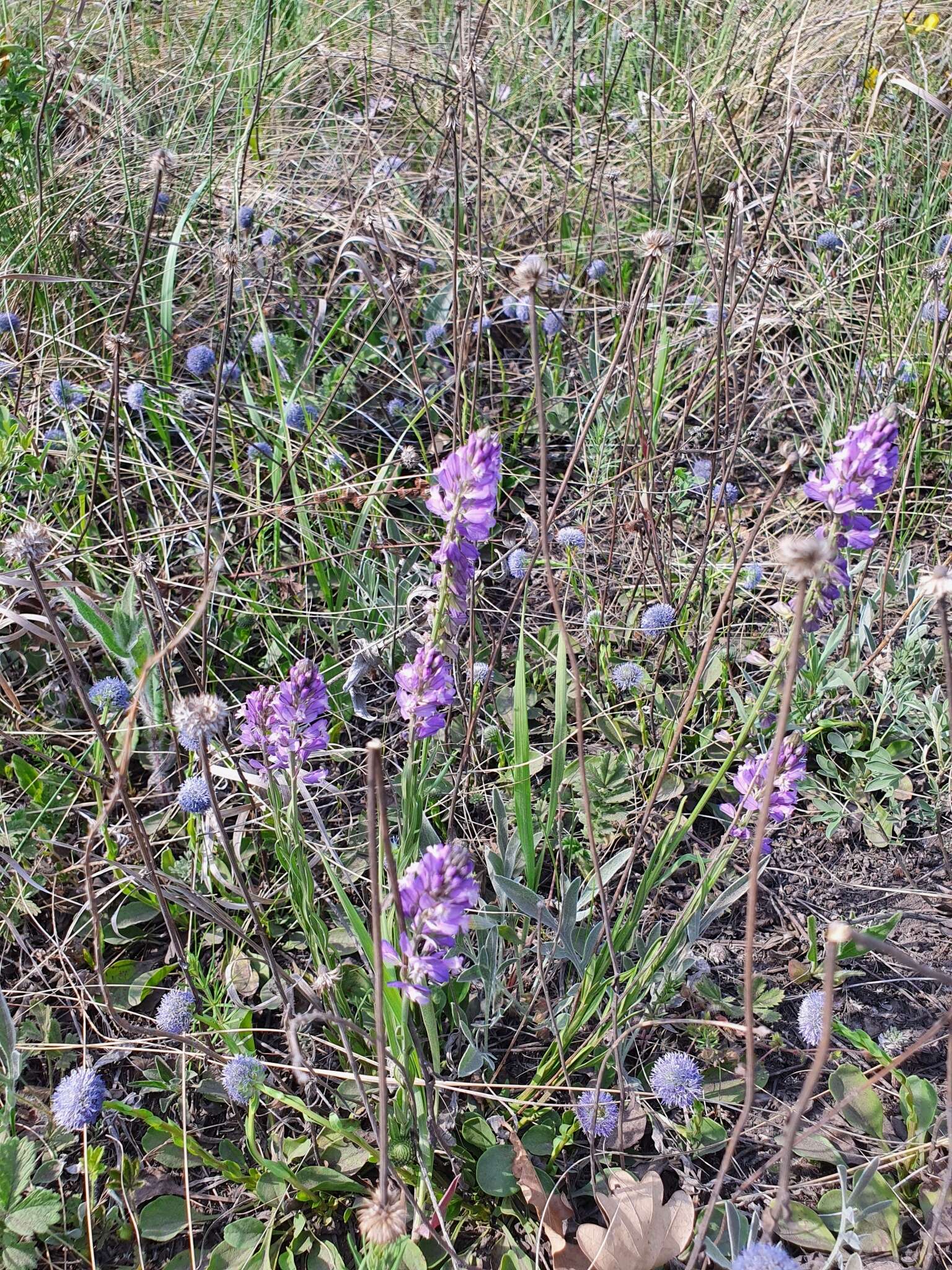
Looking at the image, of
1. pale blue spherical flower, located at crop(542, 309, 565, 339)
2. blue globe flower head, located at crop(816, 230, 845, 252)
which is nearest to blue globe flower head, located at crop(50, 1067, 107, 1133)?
pale blue spherical flower, located at crop(542, 309, 565, 339)

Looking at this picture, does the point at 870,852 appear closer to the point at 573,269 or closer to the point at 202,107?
the point at 573,269

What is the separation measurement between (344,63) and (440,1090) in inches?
153

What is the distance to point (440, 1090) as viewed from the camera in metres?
1.51

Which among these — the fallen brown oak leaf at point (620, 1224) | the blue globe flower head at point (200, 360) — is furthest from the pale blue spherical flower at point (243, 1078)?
the blue globe flower head at point (200, 360)

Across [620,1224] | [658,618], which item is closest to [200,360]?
[658,618]

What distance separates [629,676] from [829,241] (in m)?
1.62

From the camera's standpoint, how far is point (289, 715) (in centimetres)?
144

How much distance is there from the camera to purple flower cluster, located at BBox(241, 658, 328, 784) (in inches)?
56.2

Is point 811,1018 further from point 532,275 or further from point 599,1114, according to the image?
point 532,275

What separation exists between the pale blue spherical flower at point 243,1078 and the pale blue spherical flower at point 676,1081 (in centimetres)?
58

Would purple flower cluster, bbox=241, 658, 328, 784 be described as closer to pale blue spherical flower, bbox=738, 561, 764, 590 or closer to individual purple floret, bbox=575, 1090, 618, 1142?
individual purple floret, bbox=575, 1090, 618, 1142

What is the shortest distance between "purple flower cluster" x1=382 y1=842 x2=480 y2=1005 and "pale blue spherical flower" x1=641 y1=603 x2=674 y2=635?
3.91 ft

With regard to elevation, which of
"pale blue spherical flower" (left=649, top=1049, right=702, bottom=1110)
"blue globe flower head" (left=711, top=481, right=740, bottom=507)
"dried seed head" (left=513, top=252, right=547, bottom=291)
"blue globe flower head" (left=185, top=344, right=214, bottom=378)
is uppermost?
"dried seed head" (left=513, top=252, right=547, bottom=291)

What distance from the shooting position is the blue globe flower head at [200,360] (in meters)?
2.60
